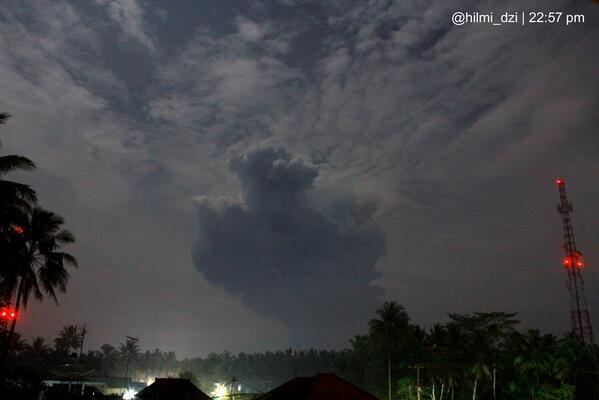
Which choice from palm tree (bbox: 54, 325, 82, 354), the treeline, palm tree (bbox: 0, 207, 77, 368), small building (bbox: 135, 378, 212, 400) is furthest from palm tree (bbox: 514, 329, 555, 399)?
palm tree (bbox: 54, 325, 82, 354)

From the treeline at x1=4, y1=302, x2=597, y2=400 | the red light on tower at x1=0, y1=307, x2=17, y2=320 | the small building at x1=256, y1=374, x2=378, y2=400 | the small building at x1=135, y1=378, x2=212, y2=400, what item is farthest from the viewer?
the treeline at x1=4, y1=302, x2=597, y2=400

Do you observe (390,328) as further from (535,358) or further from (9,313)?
(9,313)

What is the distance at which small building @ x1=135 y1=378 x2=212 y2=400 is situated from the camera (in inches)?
1709

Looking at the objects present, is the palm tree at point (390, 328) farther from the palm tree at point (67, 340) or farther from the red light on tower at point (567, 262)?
the palm tree at point (67, 340)

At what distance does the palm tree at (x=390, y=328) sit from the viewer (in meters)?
80.7

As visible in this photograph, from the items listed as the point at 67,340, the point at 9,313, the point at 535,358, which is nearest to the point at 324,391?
the point at 9,313

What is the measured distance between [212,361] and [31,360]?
63364 mm

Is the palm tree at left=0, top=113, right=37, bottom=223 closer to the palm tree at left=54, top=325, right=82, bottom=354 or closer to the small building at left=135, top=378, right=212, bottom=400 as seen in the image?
the small building at left=135, top=378, right=212, bottom=400

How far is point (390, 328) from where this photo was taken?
81.0 meters

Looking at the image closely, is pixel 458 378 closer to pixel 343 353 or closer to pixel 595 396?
pixel 595 396

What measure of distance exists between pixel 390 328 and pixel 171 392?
151ft

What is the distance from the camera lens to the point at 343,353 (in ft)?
404

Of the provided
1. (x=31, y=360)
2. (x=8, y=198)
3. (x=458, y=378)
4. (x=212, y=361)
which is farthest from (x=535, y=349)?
(x=212, y=361)

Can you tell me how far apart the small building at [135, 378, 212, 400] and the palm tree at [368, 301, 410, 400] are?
140 feet
